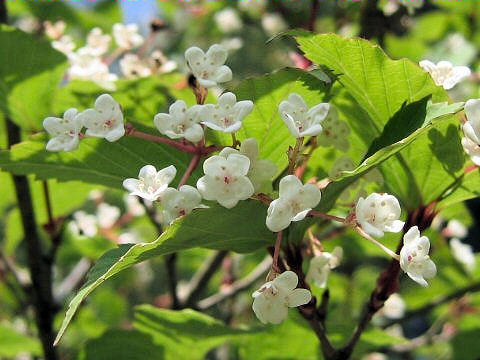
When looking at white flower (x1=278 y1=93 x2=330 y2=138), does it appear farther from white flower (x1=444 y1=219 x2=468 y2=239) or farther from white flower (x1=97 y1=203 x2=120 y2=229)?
white flower (x1=444 y1=219 x2=468 y2=239)

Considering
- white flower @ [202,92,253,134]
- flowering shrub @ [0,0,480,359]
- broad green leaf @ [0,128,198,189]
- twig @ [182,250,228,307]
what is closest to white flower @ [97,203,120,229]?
twig @ [182,250,228,307]

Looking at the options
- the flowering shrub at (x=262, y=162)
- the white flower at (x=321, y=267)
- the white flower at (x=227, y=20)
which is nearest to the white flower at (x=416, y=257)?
the flowering shrub at (x=262, y=162)

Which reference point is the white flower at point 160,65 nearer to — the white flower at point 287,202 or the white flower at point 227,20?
the white flower at point 287,202

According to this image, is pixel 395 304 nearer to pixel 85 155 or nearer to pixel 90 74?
pixel 90 74

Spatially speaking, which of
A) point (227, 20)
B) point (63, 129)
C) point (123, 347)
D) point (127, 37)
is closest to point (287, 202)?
point (63, 129)

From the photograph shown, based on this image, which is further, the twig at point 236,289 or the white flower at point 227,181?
the twig at point 236,289

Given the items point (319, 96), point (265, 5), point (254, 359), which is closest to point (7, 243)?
point (254, 359)
